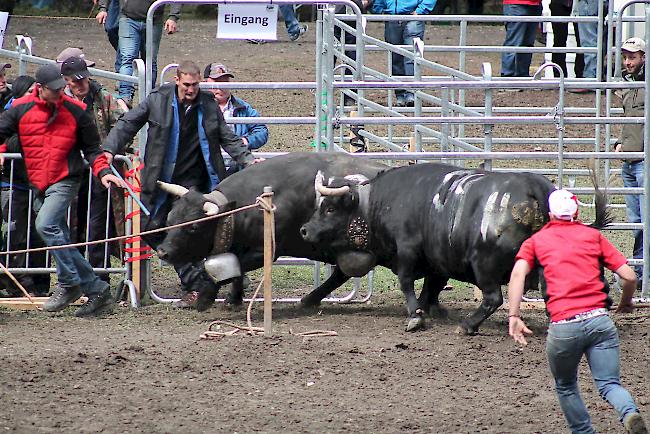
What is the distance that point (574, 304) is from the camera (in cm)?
712

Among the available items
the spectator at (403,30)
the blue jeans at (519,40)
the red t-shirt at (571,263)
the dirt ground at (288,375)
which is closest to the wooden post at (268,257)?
the dirt ground at (288,375)

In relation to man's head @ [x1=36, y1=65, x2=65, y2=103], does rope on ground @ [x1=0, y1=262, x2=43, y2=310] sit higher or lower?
lower

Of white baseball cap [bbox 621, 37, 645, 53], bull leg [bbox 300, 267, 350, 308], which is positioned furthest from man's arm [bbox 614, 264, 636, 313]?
white baseball cap [bbox 621, 37, 645, 53]

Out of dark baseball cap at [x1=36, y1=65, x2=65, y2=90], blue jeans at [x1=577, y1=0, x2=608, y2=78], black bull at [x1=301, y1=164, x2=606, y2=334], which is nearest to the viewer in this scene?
black bull at [x1=301, y1=164, x2=606, y2=334]

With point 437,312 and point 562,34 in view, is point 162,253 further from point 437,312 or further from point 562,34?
point 562,34

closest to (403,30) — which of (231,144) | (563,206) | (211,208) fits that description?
(231,144)

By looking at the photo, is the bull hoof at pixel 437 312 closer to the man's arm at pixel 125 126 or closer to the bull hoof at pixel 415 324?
the bull hoof at pixel 415 324

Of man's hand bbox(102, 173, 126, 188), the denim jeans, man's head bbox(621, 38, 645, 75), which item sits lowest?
man's hand bbox(102, 173, 126, 188)

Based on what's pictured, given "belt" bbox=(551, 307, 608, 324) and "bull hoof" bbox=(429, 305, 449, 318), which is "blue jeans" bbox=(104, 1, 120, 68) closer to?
"bull hoof" bbox=(429, 305, 449, 318)

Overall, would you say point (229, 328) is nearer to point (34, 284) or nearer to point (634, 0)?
point (34, 284)

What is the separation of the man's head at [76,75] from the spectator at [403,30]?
519 cm

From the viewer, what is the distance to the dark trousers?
11016 millimetres

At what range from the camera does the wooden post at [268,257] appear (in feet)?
30.8

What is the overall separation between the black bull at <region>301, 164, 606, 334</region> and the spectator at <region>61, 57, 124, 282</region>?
5.94ft
